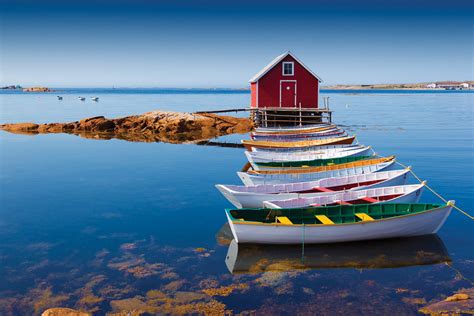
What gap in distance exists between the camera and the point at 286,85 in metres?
40.7

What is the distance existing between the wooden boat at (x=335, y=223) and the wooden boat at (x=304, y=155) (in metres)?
7.85

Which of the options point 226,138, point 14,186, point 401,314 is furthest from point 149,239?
point 226,138

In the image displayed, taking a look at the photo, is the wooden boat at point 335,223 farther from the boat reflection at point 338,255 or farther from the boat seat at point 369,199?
the boat seat at point 369,199

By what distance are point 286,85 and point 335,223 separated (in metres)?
28.7

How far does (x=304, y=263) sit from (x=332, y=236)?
1.26 metres

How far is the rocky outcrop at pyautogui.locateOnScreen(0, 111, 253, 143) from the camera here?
45.1 m

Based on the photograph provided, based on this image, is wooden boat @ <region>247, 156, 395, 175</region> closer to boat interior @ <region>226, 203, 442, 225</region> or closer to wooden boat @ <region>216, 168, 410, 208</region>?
wooden boat @ <region>216, 168, 410, 208</region>

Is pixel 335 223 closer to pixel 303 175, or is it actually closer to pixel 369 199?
pixel 369 199

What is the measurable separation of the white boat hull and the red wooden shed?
90.9 ft

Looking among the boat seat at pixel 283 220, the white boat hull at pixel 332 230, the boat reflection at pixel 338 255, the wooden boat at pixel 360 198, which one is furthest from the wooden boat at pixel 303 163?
the white boat hull at pixel 332 230

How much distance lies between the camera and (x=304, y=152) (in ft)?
76.9

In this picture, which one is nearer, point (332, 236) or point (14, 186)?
point (332, 236)

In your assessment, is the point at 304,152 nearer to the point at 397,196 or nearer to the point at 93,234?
the point at 397,196

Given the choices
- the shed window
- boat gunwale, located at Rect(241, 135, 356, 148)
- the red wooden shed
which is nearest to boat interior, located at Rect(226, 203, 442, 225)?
boat gunwale, located at Rect(241, 135, 356, 148)
